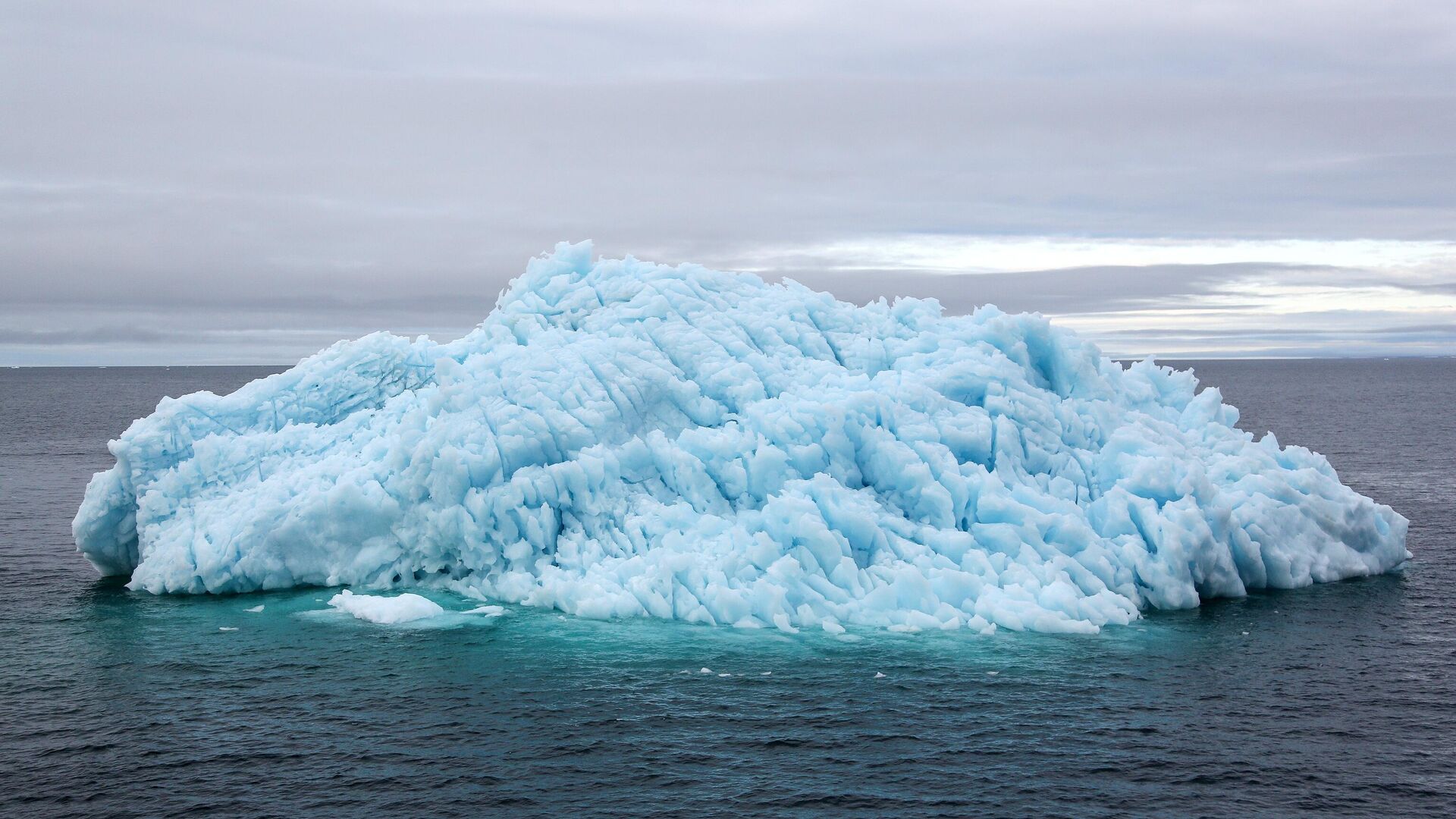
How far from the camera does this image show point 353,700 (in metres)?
20.2

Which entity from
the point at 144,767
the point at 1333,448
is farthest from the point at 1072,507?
the point at 1333,448

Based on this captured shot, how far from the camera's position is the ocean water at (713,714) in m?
16.5

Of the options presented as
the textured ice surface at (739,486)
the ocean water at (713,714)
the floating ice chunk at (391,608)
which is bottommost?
the ocean water at (713,714)

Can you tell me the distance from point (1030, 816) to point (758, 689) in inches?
238

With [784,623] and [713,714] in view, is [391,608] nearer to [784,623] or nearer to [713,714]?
[784,623]

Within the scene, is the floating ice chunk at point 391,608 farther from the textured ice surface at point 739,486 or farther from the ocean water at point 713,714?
the textured ice surface at point 739,486

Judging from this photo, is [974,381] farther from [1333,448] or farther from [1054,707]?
[1333,448]

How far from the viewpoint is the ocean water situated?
1650 cm

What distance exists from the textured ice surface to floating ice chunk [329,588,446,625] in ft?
5.89

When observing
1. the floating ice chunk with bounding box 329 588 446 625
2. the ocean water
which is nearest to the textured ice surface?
the ocean water

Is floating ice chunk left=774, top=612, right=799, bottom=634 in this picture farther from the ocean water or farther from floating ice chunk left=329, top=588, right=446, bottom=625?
floating ice chunk left=329, top=588, right=446, bottom=625

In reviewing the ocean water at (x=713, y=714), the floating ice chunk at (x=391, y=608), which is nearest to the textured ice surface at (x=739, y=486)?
the ocean water at (x=713, y=714)

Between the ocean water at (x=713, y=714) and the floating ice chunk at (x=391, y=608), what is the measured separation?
17.2 inches

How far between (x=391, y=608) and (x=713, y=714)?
361 inches
